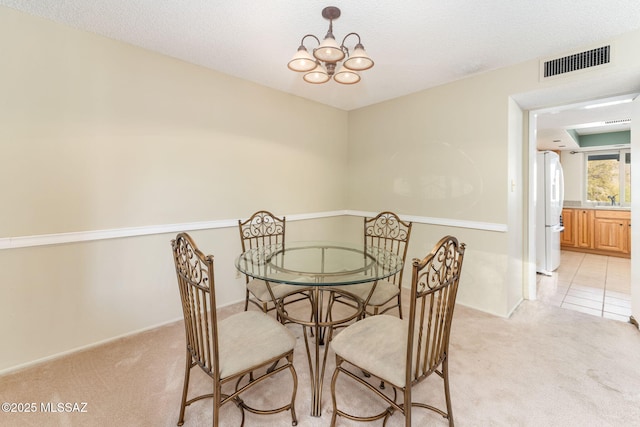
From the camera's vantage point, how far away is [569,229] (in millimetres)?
5516

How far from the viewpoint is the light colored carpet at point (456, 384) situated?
1.54 meters

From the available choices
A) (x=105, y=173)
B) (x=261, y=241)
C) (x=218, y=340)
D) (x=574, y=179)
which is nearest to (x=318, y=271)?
(x=218, y=340)

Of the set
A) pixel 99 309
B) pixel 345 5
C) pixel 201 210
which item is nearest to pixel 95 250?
pixel 99 309

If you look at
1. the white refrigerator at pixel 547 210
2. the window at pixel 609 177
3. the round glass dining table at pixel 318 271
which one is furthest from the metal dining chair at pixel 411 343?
the window at pixel 609 177

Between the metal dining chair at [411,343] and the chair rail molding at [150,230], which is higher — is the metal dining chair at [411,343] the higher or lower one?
the lower one

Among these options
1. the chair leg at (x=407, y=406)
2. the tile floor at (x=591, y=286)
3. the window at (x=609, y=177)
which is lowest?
the tile floor at (x=591, y=286)

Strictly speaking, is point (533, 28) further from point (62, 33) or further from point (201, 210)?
point (62, 33)

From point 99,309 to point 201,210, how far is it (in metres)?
1.10

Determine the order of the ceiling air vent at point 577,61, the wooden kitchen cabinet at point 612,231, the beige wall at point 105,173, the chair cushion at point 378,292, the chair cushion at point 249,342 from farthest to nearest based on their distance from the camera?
the wooden kitchen cabinet at point 612,231 → the ceiling air vent at point 577,61 → the chair cushion at point 378,292 → the beige wall at point 105,173 → the chair cushion at point 249,342

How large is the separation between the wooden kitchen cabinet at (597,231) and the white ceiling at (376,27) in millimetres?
3810

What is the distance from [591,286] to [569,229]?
2414mm

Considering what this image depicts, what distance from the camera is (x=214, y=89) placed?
2781 mm

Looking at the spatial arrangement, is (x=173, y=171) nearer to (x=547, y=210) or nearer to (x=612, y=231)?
(x=547, y=210)

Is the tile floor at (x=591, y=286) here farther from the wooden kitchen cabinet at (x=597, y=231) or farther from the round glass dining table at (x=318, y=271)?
the round glass dining table at (x=318, y=271)
